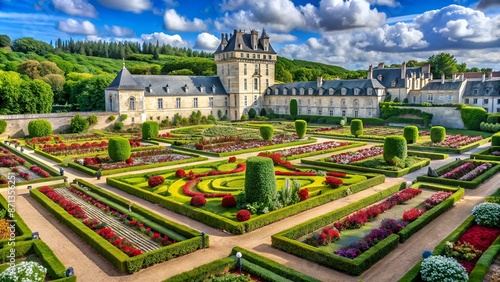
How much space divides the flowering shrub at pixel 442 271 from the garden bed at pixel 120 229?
22.3 ft

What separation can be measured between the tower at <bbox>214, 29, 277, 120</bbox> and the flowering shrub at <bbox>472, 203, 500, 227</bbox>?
4609cm

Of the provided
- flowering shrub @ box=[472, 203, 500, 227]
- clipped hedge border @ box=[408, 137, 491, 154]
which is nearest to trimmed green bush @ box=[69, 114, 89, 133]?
clipped hedge border @ box=[408, 137, 491, 154]

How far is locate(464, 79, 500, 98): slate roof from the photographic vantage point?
47616 mm

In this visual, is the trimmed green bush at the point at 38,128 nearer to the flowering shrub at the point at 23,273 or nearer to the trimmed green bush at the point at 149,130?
the trimmed green bush at the point at 149,130

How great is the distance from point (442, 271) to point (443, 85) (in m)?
48.1

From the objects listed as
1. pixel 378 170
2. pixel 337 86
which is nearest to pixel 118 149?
pixel 378 170

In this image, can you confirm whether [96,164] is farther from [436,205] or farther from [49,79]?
[49,79]

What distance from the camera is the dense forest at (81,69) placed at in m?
46.2

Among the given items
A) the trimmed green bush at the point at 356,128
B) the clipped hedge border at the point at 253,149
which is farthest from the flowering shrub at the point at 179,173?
the trimmed green bush at the point at 356,128

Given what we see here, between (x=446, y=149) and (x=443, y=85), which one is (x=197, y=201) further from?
(x=443, y=85)

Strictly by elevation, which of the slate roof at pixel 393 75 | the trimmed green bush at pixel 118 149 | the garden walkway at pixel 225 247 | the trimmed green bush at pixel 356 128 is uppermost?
the slate roof at pixel 393 75

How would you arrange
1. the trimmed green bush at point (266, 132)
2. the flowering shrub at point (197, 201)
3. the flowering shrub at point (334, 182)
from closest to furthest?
the flowering shrub at point (197, 201)
the flowering shrub at point (334, 182)
the trimmed green bush at point (266, 132)

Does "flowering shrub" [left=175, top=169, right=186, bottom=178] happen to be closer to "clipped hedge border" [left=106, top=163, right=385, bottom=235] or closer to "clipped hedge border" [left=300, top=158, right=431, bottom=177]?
"clipped hedge border" [left=106, top=163, right=385, bottom=235]

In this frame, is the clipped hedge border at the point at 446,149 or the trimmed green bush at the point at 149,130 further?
the trimmed green bush at the point at 149,130
